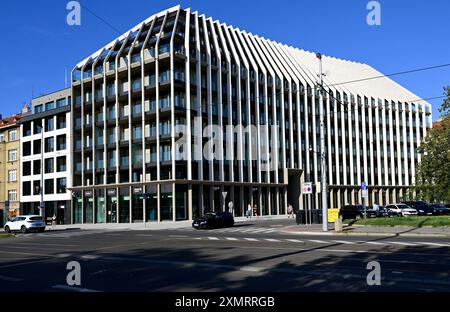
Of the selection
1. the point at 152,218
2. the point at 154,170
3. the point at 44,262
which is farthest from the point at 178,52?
the point at 44,262

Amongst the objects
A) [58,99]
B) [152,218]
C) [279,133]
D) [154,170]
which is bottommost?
[152,218]

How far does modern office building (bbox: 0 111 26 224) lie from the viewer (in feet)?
235

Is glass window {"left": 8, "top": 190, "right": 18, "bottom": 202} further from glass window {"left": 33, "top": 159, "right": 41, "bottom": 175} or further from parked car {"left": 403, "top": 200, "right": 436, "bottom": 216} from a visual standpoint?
parked car {"left": 403, "top": 200, "right": 436, "bottom": 216}

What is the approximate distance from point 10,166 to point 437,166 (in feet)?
200

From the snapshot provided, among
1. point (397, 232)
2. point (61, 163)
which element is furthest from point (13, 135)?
point (397, 232)

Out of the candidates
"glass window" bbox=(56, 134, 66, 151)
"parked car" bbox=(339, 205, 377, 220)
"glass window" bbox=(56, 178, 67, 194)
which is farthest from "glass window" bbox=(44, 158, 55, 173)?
"parked car" bbox=(339, 205, 377, 220)

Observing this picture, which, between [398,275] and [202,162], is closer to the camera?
[398,275]

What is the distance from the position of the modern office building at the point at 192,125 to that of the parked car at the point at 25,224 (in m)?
9.84

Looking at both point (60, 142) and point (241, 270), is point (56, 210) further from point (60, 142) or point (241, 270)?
point (241, 270)

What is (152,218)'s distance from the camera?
54.6 m

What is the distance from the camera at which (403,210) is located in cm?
4922

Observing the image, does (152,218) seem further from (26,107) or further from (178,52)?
(26,107)

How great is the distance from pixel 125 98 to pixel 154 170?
9.92 m

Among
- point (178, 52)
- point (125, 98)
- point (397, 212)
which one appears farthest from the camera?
point (125, 98)
